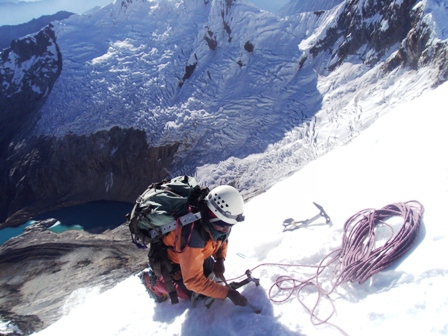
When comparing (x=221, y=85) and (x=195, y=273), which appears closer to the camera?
(x=195, y=273)

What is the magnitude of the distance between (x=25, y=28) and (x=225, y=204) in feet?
211

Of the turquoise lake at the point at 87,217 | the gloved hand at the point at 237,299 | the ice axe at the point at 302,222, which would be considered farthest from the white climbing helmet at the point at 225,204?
the turquoise lake at the point at 87,217

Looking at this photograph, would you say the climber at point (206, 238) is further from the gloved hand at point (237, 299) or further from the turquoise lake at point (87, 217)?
the turquoise lake at point (87, 217)

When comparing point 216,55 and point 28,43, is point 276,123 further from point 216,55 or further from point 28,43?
point 28,43

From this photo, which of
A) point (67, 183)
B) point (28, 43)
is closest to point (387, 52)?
point (67, 183)

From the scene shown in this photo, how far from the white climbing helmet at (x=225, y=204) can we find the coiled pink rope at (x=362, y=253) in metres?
0.98

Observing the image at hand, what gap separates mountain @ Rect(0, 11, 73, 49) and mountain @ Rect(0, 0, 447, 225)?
17517 millimetres

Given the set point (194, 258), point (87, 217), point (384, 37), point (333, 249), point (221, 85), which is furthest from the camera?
point (221, 85)

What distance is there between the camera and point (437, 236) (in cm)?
318

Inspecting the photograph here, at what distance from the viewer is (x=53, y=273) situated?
48.8 ft

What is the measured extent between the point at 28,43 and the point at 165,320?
43.7 m

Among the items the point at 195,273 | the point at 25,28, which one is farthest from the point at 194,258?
the point at 25,28

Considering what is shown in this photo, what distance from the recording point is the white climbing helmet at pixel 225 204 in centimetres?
333

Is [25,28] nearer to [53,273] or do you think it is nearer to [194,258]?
[53,273]
